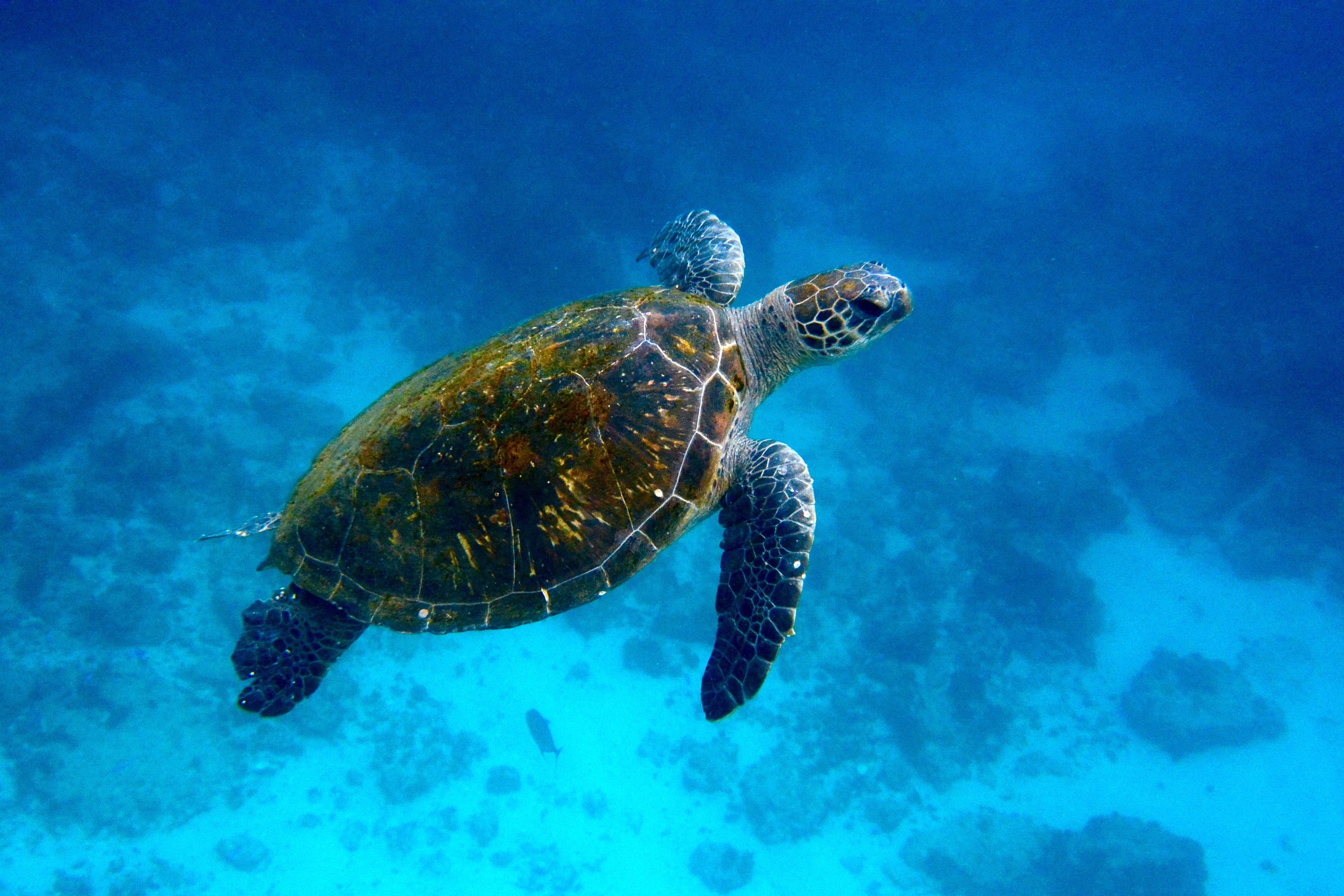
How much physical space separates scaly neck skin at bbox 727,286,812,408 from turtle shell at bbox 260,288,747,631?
1.13 metres

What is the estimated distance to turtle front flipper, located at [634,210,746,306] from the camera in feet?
17.2

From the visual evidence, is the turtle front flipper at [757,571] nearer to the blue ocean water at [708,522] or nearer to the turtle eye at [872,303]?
the turtle eye at [872,303]

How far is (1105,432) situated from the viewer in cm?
1655

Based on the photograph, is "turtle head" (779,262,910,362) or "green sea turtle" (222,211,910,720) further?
"turtle head" (779,262,910,362)

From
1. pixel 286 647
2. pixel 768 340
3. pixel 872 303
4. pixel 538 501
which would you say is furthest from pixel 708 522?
pixel 538 501

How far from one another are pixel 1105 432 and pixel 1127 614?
207 inches

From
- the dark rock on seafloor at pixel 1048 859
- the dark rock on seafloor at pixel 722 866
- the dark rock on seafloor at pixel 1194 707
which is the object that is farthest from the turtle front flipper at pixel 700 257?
the dark rock on seafloor at pixel 1194 707

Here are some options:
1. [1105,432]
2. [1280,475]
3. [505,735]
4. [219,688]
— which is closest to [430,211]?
[219,688]

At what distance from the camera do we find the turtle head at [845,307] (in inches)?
167

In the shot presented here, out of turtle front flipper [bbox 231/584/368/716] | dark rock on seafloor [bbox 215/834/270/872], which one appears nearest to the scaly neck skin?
turtle front flipper [bbox 231/584/368/716]

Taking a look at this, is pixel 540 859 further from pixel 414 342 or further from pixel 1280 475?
pixel 1280 475

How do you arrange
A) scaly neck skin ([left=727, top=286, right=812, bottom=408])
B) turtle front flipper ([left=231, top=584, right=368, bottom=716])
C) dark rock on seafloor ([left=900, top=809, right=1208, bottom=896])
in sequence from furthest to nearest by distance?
dark rock on seafloor ([left=900, top=809, right=1208, bottom=896])
scaly neck skin ([left=727, top=286, right=812, bottom=408])
turtle front flipper ([left=231, top=584, right=368, bottom=716])

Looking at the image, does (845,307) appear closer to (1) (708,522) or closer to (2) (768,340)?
(2) (768,340)

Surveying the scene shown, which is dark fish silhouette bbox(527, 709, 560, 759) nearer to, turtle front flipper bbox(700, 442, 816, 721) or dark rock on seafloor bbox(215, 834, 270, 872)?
dark rock on seafloor bbox(215, 834, 270, 872)
